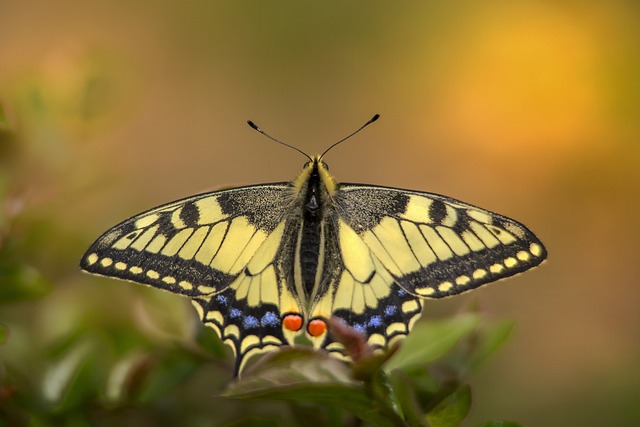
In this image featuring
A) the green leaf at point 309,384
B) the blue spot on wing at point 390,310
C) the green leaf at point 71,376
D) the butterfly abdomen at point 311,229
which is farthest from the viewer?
the butterfly abdomen at point 311,229

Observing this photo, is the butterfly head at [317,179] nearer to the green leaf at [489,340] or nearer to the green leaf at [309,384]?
the green leaf at [489,340]

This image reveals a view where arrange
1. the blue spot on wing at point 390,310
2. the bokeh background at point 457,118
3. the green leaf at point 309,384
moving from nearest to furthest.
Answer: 1. the green leaf at point 309,384
2. the blue spot on wing at point 390,310
3. the bokeh background at point 457,118

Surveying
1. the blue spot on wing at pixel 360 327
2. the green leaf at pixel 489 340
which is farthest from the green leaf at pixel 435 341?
the blue spot on wing at pixel 360 327

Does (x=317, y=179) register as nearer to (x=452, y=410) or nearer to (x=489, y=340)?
(x=489, y=340)

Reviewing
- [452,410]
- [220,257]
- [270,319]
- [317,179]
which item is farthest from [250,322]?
[452,410]

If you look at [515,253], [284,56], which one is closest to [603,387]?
[515,253]

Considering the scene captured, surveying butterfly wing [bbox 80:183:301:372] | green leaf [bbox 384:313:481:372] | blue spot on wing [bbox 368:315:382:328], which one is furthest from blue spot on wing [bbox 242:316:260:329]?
green leaf [bbox 384:313:481:372]
